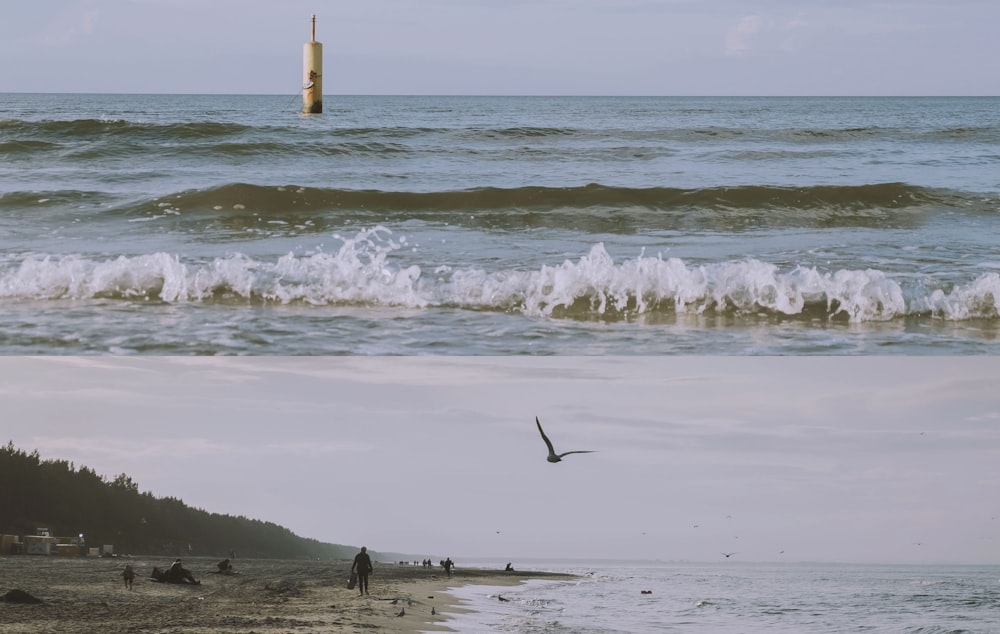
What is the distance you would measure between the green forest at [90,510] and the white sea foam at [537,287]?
32088mm

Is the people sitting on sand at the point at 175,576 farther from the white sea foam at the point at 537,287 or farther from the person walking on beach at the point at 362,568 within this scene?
the white sea foam at the point at 537,287

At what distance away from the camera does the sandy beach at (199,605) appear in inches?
416

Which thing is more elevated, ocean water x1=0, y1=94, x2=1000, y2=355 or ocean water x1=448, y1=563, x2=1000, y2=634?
ocean water x1=0, y1=94, x2=1000, y2=355

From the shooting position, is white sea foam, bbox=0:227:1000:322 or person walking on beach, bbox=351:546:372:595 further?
person walking on beach, bbox=351:546:372:595

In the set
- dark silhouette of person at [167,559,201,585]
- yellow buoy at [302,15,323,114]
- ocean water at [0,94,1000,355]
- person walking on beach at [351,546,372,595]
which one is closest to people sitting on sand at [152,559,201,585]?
dark silhouette of person at [167,559,201,585]

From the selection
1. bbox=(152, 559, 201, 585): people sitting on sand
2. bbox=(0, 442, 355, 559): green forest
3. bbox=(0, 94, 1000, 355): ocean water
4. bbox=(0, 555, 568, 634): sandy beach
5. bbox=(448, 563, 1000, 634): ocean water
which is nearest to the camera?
bbox=(0, 94, 1000, 355): ocean water

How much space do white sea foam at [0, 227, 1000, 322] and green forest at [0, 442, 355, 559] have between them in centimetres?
3209

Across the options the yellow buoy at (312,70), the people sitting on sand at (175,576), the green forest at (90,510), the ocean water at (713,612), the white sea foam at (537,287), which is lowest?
the green forest at (90,510)

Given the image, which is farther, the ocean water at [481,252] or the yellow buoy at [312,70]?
the yellow buoy at [312,70]

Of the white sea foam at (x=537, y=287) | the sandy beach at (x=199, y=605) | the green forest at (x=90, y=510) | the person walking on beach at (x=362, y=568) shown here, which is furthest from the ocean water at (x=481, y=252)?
the green forest at (x=90, y=510)

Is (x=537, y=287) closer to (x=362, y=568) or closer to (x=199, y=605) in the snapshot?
(x=199, y=605)

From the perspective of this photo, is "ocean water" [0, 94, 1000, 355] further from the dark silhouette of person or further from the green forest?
the green forest

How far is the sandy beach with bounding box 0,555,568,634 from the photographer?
1056 centimetres

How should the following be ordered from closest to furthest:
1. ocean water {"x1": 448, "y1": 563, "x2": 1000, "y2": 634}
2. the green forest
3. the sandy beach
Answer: the sandy beach, ocean water {"x1": 448, "y1": 563, "x2": 1000, "y2": 634}, the green forest
